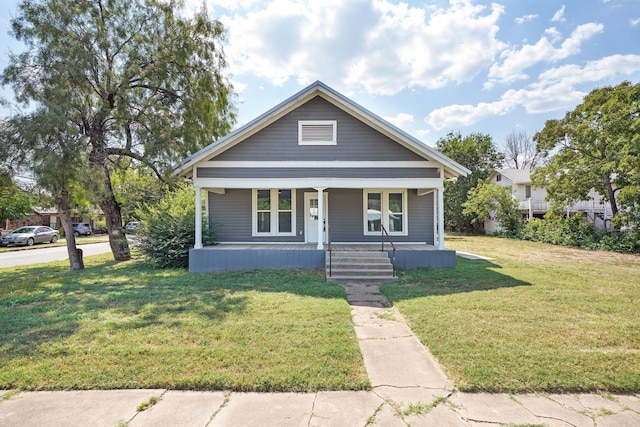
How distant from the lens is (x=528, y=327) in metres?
4.86

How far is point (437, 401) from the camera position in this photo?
3000mm

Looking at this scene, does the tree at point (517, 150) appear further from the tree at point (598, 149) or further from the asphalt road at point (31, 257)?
the asphalt road at point (31, 257)

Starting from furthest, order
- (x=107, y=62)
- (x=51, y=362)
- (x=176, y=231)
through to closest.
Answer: (x=107, y=62)
(x=176, y=231)
(x=51, y=362)

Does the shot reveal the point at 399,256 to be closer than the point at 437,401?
No

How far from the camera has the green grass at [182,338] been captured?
3.37 m

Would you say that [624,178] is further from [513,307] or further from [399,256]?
[513,307]

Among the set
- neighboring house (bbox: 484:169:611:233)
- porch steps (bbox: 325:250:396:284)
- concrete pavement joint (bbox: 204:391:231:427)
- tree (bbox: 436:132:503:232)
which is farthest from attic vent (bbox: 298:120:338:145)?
tree (bbox: 436:132:503:232)

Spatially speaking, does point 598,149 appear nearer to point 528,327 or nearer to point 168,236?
point 528,327

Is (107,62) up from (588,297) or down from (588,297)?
up

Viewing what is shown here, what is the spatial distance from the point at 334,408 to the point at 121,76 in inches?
573

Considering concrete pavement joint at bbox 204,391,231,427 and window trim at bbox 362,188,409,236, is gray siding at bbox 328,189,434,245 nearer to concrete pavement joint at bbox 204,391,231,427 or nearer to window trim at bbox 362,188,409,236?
window trim at bbox 362,188,409,236

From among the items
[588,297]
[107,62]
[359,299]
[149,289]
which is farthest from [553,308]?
[107,62]

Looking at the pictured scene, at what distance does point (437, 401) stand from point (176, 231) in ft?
33.3

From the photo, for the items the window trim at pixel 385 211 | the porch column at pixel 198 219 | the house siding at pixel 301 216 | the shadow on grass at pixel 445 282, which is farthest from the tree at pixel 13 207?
the shadow on grass at pixel 445 282
